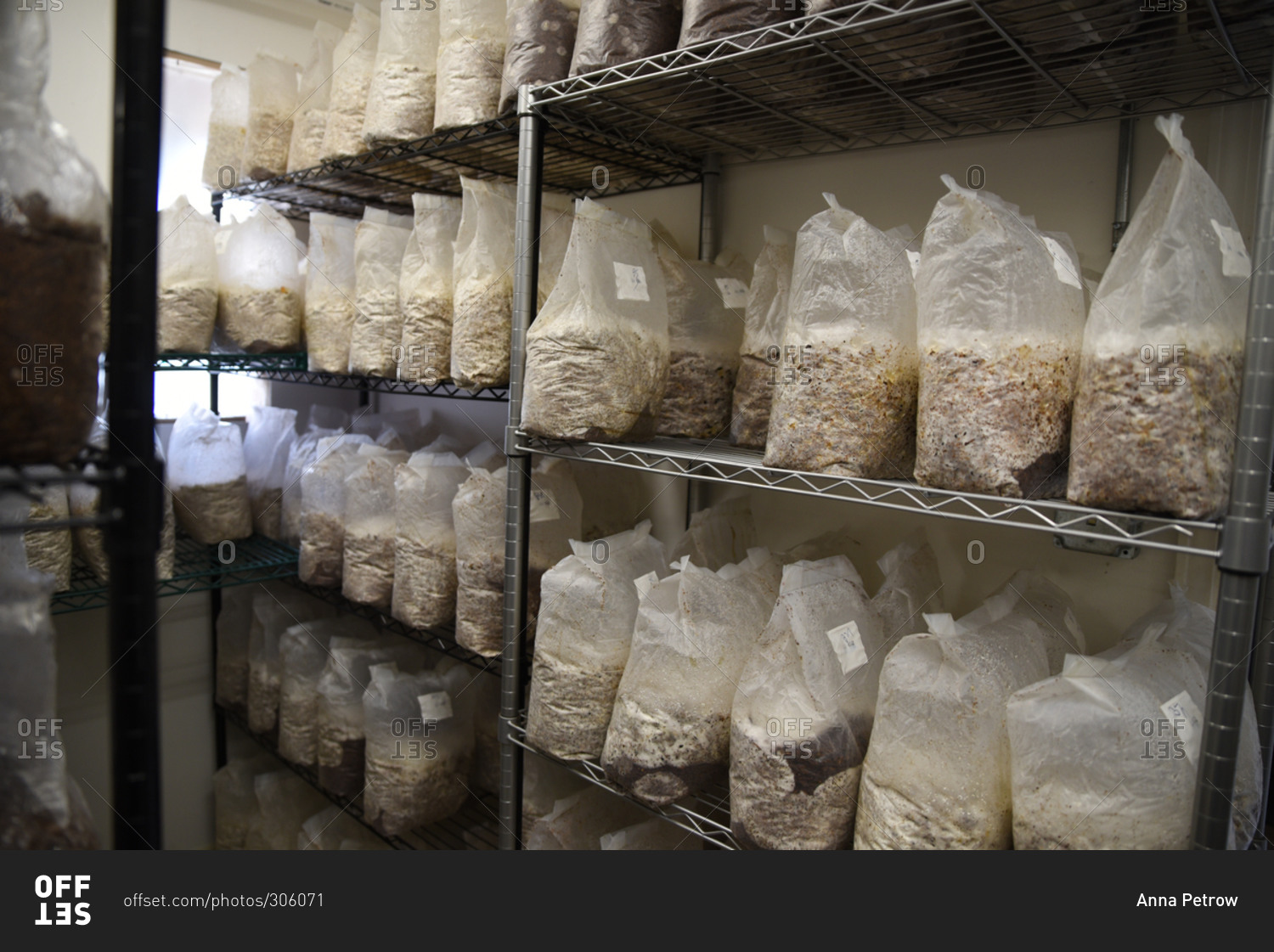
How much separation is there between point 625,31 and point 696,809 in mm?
1281

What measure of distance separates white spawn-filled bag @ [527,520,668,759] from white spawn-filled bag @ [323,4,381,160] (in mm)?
1137

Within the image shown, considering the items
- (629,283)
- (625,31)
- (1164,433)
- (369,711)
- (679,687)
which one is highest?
(625,31)

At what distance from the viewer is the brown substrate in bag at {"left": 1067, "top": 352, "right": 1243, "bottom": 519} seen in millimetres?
834

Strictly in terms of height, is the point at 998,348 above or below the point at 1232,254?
below

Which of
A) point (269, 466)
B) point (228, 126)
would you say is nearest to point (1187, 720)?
point (269, 466)

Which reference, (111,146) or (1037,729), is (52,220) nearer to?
(111,146)

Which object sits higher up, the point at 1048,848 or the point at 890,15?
the point at 890,15

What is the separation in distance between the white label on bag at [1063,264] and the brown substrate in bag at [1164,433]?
0.14 metres

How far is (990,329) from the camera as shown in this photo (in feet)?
3.17

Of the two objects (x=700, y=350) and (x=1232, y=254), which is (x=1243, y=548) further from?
(x=700, y=350)

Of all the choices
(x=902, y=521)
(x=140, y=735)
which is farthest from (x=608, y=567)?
(x=140, y=735)

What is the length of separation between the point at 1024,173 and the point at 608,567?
3.11 feet

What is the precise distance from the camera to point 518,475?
153 cm

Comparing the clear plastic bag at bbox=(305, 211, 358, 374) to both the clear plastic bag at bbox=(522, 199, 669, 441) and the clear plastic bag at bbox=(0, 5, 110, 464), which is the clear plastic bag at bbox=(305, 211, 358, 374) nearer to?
the clear plastic bag at bbox=(522, 199, 669, 441)
